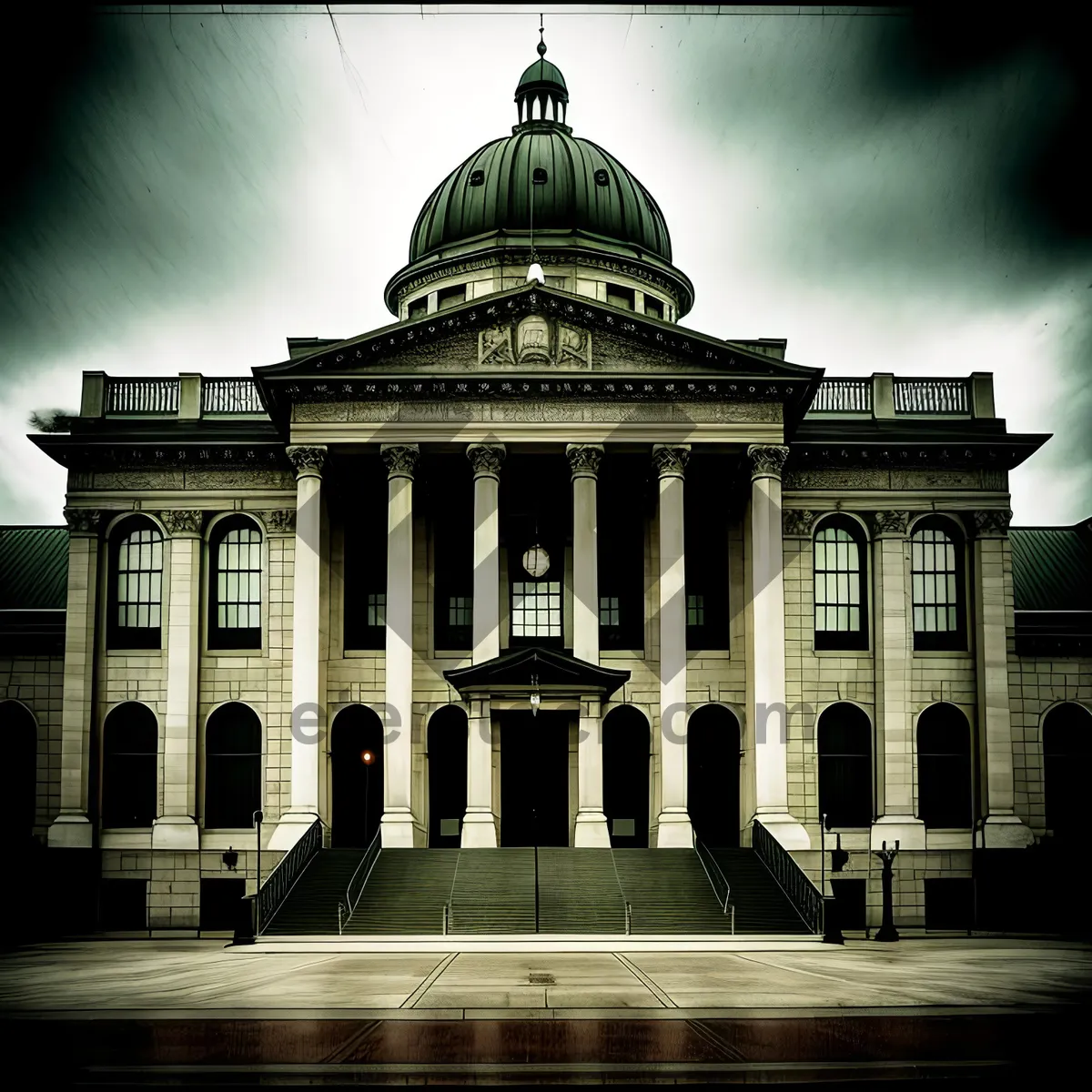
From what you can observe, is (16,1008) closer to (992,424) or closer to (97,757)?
(97,757)

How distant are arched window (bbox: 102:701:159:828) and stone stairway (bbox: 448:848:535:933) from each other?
37.8 ft

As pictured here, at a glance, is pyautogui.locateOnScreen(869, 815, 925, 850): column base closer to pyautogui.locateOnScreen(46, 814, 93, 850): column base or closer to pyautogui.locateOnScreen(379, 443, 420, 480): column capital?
pyautogui.locateOnScreen(379, 443, 420, 480): column capital

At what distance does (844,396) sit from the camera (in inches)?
2047

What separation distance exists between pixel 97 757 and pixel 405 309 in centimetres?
2432

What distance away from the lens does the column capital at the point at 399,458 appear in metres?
45.8

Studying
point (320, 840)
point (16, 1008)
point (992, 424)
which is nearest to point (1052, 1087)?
point (16, 1008)

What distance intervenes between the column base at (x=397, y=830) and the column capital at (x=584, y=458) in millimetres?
11693

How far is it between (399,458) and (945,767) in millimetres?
21128

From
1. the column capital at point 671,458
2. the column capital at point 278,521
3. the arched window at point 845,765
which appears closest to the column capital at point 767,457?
the column capital at point 671,458

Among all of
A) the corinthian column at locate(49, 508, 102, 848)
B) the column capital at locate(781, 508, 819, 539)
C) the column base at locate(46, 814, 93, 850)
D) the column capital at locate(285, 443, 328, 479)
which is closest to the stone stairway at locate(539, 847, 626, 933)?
the column capital at locate(781, 508, 819, 539)

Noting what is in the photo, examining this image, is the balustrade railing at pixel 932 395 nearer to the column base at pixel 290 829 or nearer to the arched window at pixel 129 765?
the column base at pixel 290 829

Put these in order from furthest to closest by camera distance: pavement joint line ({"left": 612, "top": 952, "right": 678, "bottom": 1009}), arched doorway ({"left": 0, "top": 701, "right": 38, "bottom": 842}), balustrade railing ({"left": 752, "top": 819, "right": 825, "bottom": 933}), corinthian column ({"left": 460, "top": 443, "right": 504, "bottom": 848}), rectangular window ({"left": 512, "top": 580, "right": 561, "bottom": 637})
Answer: rectangular window ({"left": 512, "top": 580, "right": 561, "bottom": 637}), arched doorway ({"left": 0, "top": 701, "right": 38, "bottom": 842}), corinthian column ({"left": 460, "top": 443, "right": 504, "bottom": 848}), balustrade railing ({"left": 752, "top": 819, "right": 825, "bottom": 933}), pavement joint line ({"left": 612, "top": 952, "right": 678, "bottom": 1009})

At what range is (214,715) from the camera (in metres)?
49.3

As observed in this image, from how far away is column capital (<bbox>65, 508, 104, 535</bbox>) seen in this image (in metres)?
49.6
